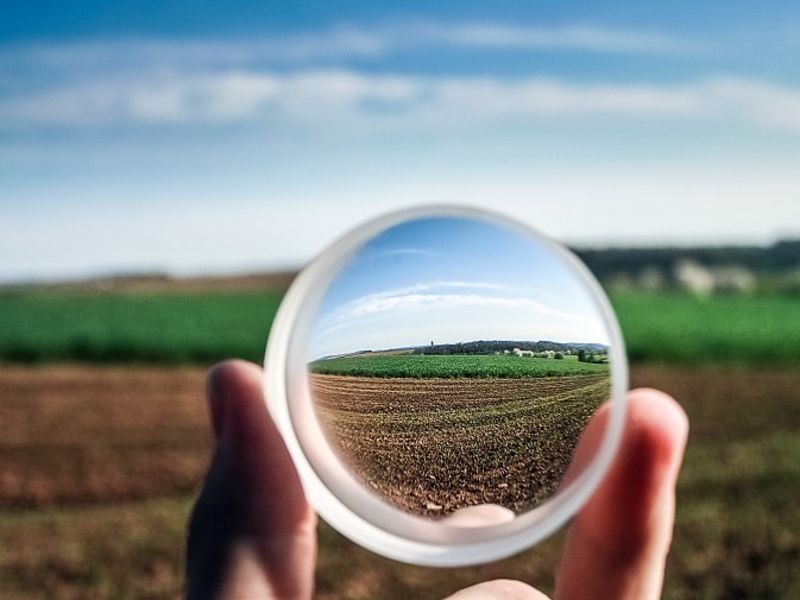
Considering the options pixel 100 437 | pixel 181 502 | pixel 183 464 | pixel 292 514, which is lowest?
pixel 100 437

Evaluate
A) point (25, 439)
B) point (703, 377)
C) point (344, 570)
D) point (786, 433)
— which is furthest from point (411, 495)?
point (703, 377)

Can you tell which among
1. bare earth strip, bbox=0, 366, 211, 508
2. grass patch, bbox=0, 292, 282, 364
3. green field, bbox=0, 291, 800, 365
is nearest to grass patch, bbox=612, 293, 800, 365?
green field, bbox=0, 291, 800, 365

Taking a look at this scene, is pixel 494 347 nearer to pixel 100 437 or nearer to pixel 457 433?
pixel 457 433

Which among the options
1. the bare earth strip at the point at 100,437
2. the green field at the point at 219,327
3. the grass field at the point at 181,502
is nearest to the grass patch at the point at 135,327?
the green field at the point at 219,327

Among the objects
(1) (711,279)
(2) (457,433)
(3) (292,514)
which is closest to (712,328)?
(1) (711,279)

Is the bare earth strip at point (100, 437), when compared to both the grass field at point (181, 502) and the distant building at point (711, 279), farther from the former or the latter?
the distant building at point (711, 279)
